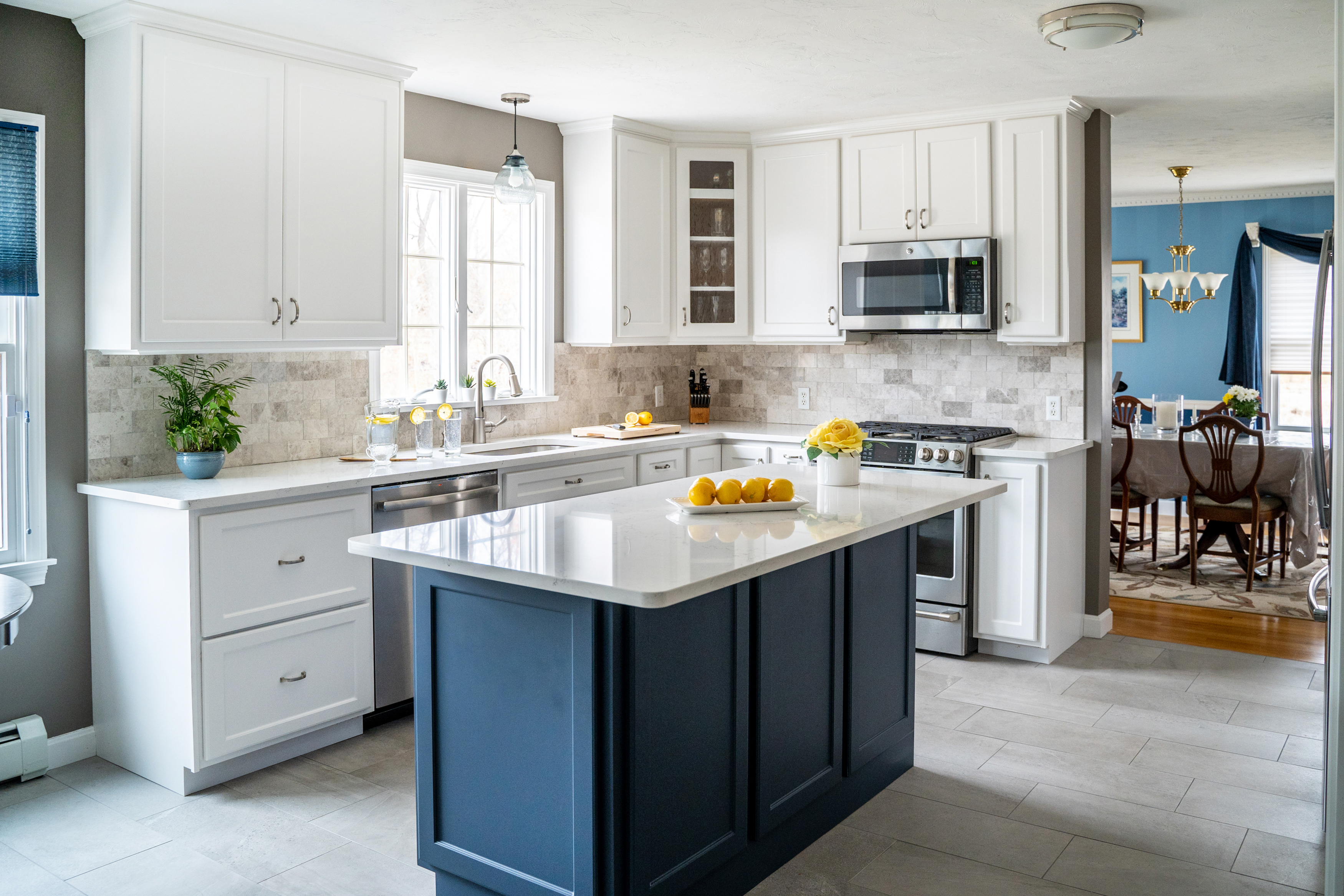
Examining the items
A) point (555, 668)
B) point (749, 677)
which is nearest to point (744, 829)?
point (749, 677)

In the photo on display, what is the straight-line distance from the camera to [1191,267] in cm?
828

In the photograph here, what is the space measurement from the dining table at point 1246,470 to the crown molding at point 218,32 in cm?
433

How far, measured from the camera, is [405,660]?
380 cm

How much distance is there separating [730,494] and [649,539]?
478 millimetres

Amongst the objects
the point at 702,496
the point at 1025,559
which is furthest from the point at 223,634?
the point at 1025,559

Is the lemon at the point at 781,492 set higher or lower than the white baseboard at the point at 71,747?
higher

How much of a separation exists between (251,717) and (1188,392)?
7607 millimetres

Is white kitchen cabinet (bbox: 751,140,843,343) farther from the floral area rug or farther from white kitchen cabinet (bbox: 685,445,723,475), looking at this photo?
the floral area rug

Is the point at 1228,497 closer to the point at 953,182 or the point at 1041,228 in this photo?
the point at 1041,228

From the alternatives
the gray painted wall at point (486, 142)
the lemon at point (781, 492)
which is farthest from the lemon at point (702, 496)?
the gray painted wall at point (486, 142)

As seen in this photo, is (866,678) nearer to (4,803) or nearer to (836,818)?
(836,818)

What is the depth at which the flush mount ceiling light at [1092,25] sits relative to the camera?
129 inches

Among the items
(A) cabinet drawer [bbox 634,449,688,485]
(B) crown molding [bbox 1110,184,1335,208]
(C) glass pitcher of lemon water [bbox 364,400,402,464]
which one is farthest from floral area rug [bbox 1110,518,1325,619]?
(C) glass pitcher of lemon water [bbox 364,400,402,464]

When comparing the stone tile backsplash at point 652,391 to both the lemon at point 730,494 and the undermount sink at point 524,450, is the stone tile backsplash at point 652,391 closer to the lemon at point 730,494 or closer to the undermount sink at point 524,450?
the undermount sink at point 524,450
